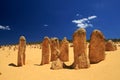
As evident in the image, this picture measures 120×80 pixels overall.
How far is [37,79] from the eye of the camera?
17688 mm

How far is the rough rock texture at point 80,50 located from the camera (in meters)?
20.0

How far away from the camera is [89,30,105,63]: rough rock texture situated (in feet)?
70.3

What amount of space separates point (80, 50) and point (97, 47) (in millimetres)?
1960

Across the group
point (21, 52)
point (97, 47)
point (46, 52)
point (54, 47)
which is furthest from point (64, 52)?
point (97, 47)

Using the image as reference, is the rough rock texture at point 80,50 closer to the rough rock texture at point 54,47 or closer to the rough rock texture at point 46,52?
the rough rock texture at point 46,52

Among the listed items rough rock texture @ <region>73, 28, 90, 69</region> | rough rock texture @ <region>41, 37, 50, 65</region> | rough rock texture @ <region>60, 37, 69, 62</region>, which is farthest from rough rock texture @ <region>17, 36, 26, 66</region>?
rough rock texture @ <region>73, 28, 90, 69</region>

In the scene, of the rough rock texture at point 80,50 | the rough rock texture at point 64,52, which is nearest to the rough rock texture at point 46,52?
the rough rock texture at point 64,52

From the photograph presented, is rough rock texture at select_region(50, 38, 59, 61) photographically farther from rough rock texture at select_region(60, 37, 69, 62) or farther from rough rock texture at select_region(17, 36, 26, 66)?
rough rock texture at select_region(17, 36, 26, 66)

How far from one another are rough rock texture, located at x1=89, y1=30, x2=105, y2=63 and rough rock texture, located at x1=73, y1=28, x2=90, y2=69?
4.26ft

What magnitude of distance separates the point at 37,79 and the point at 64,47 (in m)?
9.42

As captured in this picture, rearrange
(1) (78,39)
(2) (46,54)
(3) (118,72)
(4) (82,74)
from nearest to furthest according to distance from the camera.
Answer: (3) (118,72), (4) (82,74), (1) (78,39), (2) (46,54)

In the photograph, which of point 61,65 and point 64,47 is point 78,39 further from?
point 64,47

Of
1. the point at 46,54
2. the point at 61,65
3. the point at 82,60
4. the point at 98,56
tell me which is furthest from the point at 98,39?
the point at 46,54

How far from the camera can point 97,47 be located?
2155cm
